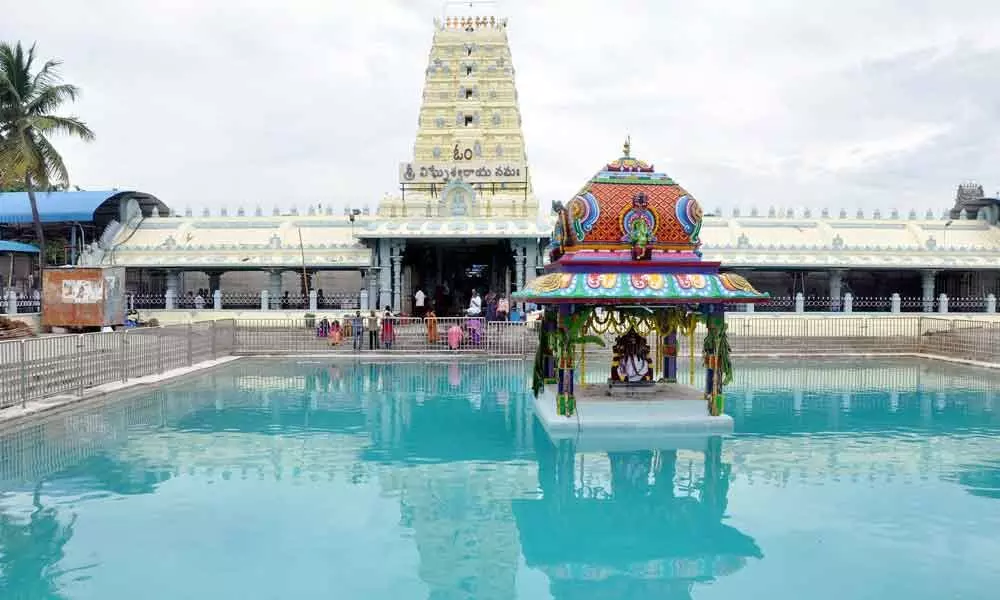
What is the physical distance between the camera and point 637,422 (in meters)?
11.7

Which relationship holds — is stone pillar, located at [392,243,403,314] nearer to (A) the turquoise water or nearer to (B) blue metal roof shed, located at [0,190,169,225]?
(B) blue metal roof shed, located at [0,190,169,225]

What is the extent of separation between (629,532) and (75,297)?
20227 mm

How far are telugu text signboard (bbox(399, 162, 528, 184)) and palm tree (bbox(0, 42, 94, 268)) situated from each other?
11.3 m

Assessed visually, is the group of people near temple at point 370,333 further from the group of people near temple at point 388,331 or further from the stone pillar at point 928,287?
the stone pillar at point 928,287

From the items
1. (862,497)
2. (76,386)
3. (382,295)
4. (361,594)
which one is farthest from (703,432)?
(382,295)

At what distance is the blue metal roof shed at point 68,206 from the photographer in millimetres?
31453

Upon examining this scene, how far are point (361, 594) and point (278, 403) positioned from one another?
8.97 meters

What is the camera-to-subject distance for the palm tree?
24766 mm

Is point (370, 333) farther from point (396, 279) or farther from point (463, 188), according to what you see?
point (463, 188)

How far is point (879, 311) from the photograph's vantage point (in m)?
29.7

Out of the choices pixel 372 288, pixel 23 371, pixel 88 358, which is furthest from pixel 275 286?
pixel 23 371

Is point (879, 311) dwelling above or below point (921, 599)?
above

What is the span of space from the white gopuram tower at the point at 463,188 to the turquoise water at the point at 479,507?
572 inches

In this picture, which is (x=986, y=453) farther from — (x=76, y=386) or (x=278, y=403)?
(x=76, y=386)
